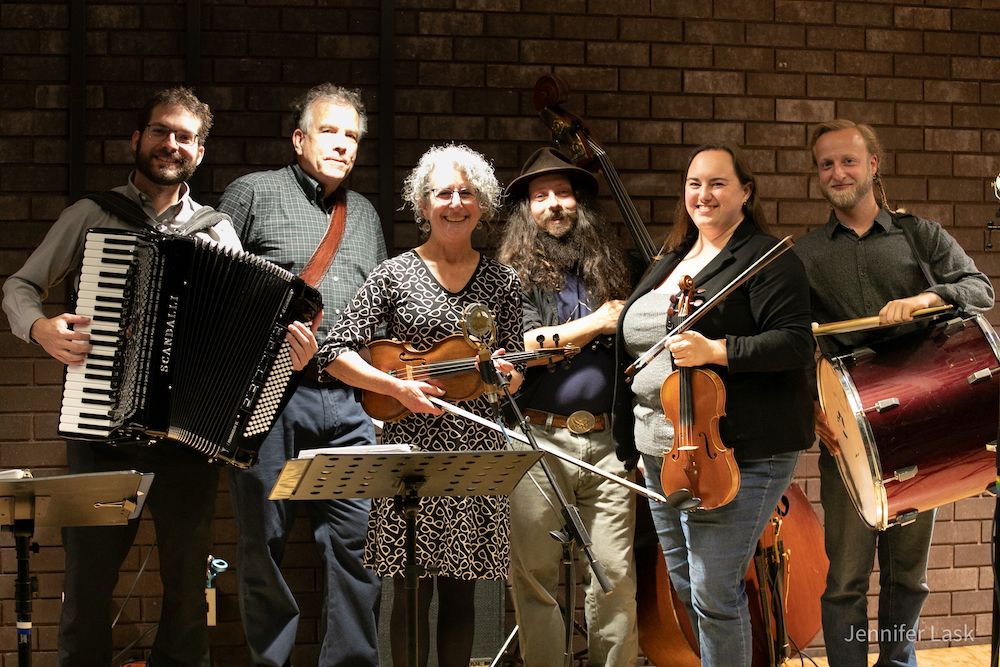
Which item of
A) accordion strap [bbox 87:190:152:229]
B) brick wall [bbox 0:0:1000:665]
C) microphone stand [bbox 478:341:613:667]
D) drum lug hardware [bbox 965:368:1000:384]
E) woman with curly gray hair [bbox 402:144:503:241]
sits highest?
brick wall [bbox 0:0:1000:665]

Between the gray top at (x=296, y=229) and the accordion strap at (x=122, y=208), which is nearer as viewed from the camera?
the accordion strap at (x=122, y=208)

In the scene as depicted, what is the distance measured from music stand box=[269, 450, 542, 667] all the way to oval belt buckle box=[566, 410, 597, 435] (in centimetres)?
79

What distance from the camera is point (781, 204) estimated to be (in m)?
4.74

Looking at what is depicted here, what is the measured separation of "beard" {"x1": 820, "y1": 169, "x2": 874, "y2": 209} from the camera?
382 centimetres

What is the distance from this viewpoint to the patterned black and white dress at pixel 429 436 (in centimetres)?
336

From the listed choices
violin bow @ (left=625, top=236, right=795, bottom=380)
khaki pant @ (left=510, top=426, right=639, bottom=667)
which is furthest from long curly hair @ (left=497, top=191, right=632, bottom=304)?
violin bow @ (left=625, top=236, right=795, bottom=380)

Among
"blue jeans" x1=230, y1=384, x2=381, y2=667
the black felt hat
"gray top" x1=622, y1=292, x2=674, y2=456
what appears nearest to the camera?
"gray top" x1=622, y1=292, x2=674, y2=456

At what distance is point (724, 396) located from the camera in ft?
9.93

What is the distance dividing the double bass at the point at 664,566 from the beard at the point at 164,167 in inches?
55.9

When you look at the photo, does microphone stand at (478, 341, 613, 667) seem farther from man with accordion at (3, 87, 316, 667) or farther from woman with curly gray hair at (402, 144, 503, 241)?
man with accordion at (3, 87, 316, 667)

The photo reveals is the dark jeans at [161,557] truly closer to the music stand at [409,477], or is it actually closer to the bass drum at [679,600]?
the music stand at [409,477]

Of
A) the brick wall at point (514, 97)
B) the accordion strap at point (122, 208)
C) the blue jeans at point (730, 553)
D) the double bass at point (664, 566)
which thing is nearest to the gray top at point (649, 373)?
the blue jeans at point (730, 553)

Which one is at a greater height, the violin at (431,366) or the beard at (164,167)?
the beard at (164,167)

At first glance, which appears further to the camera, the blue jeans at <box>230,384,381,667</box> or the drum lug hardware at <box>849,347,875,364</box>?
the blue jeans at <box>230,384,381,667</box>
